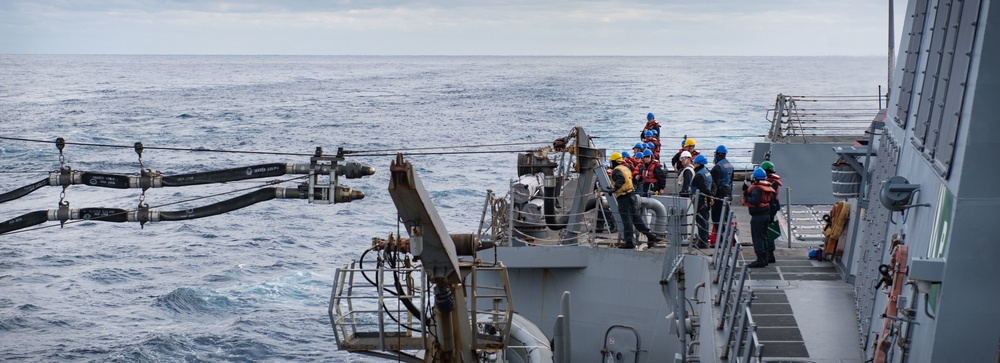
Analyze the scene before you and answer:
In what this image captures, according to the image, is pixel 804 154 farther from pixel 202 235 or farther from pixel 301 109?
pixel 301 109

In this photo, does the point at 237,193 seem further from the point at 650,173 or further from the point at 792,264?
the point at 792,264

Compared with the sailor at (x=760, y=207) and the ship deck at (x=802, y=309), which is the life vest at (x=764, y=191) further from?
the ship deck at (x=802, y=309)

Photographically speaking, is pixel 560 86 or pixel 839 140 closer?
pixel 839 140

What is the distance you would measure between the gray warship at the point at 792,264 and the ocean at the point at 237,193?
215cm

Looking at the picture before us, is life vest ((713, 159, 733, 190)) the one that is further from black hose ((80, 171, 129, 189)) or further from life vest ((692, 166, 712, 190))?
black hose ((80, 171, 129, 189))

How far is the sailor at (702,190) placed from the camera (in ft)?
52.1

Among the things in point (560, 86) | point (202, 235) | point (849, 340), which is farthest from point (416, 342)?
point (560, 86)

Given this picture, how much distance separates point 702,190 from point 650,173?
2.47 metres

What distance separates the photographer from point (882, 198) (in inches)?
320

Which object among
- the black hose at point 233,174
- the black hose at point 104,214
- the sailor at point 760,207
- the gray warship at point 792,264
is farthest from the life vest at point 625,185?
the black hose at point 104,214

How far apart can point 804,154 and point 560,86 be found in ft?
244

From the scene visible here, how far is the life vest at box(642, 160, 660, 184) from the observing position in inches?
722

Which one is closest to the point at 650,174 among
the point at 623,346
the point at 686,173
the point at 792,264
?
the point at 686,173

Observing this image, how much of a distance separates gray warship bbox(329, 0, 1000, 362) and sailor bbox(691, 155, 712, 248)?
250mm
